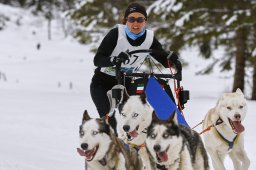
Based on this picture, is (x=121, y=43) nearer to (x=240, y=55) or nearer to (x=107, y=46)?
(x=107, y=46)

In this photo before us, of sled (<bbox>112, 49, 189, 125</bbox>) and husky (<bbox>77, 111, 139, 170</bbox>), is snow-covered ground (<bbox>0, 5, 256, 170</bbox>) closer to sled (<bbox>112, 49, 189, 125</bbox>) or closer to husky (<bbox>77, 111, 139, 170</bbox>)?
sled (<bbox>112, 49, 189, 125</bbox>)

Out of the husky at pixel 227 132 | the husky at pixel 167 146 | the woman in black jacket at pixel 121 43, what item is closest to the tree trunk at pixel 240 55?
the husky at pixel 227 132

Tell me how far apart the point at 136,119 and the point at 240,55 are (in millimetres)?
12009

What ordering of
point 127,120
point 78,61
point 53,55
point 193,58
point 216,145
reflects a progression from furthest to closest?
point 193,58, point 53,55, point 78,61, point 216,145, point 127,120

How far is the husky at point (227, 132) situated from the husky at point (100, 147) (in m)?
1.58

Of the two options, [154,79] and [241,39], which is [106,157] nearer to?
[154,79]

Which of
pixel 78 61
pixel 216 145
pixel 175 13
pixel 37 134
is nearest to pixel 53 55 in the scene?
pixel 78 61

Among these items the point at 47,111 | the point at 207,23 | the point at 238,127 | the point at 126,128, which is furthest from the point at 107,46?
the point at 207,23

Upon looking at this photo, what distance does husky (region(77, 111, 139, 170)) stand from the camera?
A: 3.48 metres

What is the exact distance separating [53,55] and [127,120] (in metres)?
36.8

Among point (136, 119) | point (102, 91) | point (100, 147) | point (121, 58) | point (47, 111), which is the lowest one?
point (47, 111)

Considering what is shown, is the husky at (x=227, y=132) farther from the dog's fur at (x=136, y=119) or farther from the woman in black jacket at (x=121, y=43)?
the dog's fur at (x=136, y=119)

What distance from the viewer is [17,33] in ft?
167

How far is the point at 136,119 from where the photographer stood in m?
3.96
